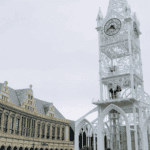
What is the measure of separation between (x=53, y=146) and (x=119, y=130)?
23.0 metres

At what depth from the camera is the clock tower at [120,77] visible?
3281 cm

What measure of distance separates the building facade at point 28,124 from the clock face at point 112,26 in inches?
785

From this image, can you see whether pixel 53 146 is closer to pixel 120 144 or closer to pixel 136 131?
pixel 120 144

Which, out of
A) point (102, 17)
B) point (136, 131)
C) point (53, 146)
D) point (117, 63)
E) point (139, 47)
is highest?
point (102, 17)

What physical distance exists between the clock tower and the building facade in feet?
51.6

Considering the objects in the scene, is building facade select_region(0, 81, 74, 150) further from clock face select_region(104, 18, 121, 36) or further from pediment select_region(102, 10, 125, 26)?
pediment select_region(102, 10, 125, 26)

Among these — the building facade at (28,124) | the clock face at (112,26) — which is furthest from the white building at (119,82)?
the building facade at (28,124)

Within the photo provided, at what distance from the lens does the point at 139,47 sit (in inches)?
1479

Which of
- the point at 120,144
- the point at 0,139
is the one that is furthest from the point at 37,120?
the point at 120,144

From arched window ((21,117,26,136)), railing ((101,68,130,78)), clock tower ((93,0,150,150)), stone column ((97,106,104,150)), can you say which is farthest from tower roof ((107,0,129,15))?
arched window ((21,117,26,136))

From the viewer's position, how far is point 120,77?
34188mm

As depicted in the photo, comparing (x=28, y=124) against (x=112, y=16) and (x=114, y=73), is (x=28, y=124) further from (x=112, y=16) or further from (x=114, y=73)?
(x=112, y=16)

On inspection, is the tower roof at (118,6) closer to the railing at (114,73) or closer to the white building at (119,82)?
the white building at (119,82)

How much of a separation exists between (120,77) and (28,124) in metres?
21.5
